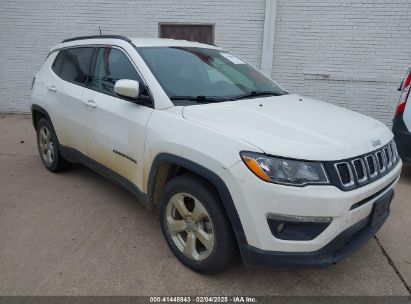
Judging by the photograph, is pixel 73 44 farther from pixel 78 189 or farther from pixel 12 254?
pixel 12 254

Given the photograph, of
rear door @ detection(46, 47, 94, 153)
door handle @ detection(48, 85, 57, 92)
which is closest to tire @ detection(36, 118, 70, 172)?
rear door @ detection(46, 47, 94, 153)

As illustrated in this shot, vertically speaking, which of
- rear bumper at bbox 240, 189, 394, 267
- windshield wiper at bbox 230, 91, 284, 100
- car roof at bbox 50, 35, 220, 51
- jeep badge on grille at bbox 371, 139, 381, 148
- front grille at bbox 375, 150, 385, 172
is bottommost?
rear bumper at bbox 240, 189, 394, 267

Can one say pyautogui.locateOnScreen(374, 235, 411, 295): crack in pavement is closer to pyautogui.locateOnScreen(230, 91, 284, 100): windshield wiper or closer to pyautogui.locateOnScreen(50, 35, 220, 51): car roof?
pyautogui.locateOnScreen(230, 91, 284, 100): windshield wiper

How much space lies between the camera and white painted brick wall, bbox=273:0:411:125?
6988 millimetres

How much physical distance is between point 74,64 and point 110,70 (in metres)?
0.88

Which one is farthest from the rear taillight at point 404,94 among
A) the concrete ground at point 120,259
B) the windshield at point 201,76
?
the windshield at point 201,76

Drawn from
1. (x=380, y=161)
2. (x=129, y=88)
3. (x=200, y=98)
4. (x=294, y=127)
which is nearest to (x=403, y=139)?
(x=380, y=161)

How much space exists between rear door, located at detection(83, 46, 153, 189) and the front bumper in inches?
41.1

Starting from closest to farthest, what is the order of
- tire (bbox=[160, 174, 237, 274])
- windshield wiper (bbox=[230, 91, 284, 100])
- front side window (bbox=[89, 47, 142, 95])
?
tire (bbox=[160, 174, 237, 274]) → windshield wiper (bbox=[230, 91, 284, 100]) → front side window (bbox=[89, 47, 142, 95])

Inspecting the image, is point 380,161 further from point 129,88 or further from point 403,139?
point 403,139

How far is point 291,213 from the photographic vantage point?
6.82 feet

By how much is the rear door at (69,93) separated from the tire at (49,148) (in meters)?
0.22

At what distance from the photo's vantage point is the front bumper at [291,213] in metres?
2.06

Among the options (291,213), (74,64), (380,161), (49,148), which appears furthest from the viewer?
(49,148)
